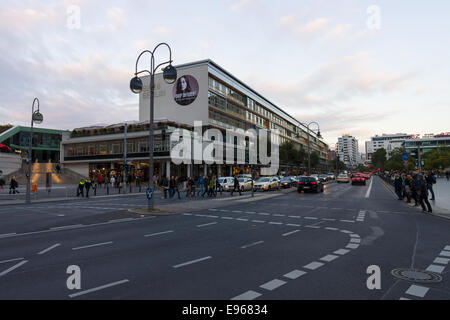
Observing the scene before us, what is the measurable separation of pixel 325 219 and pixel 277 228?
2.97m

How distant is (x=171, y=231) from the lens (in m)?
9.24

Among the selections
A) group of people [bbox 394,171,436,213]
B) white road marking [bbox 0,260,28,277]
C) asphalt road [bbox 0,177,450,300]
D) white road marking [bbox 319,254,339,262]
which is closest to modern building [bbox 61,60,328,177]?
group of people [bbox 394,171,436,213]

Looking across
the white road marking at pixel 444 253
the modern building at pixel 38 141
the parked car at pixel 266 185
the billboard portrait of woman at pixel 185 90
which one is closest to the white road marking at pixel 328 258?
the white road marking at pixel 444 253

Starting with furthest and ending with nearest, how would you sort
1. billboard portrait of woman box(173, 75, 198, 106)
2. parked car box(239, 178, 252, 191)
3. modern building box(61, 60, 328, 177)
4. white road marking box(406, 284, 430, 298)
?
billboard portrait of woman box(173, 75, 198, 106), modern building box(61, 60, 328, 177), parked car box(239, 178, 252, 191), white road marking box(406, 284, 430, 298)

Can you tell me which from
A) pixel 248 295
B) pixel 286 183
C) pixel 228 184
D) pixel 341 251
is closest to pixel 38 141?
pixel 228 184

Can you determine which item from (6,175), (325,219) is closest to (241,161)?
(6,175)

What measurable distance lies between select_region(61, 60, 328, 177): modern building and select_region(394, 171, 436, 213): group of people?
33.1 metres

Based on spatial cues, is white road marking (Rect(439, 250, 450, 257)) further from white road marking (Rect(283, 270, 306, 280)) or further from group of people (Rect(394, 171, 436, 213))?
group of people (Rect(394, 171, 436, 213))

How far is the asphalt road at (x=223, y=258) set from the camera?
14.1 ft

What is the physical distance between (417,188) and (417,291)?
39.9 ft

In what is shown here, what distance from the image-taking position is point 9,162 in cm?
4772

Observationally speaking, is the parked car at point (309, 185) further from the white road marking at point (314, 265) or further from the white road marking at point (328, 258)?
the white road marking at point (314, 265)

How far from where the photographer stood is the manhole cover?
15.7 feet

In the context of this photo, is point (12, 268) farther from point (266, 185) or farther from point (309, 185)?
point (266, 185)
